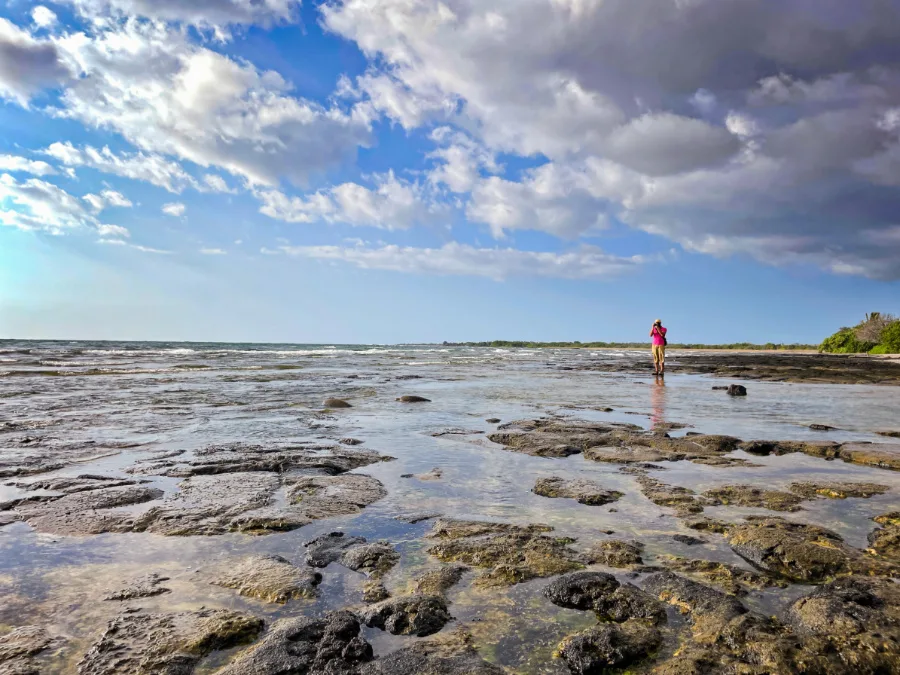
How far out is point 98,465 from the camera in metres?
6.59

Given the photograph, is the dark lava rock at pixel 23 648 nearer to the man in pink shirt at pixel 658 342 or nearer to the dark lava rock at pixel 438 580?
the dark lava rock at pixel 438 580

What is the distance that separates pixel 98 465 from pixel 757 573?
7236 mm

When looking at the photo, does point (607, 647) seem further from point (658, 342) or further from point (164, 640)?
point (658, 342)

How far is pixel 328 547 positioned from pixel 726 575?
2.81 m

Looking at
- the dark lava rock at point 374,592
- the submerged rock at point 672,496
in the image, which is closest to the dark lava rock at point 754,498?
the submerged rock at point 672,496

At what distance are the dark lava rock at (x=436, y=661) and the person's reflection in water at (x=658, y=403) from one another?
7951 millimetres

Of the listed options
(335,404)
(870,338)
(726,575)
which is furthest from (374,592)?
(870,338)

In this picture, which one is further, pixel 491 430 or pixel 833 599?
pixel 491 430

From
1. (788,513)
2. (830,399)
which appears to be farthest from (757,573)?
(830,399)

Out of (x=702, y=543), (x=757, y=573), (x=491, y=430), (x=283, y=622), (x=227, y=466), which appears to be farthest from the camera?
(x=491, y=430)

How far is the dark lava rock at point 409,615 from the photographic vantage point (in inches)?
111

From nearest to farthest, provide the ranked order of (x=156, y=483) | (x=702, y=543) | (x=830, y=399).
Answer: (x=702, y=543)
(x=156, y=483)
(x=830, y=399)

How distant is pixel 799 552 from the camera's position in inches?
144

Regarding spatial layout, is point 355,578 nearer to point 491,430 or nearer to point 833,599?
point 833,599
